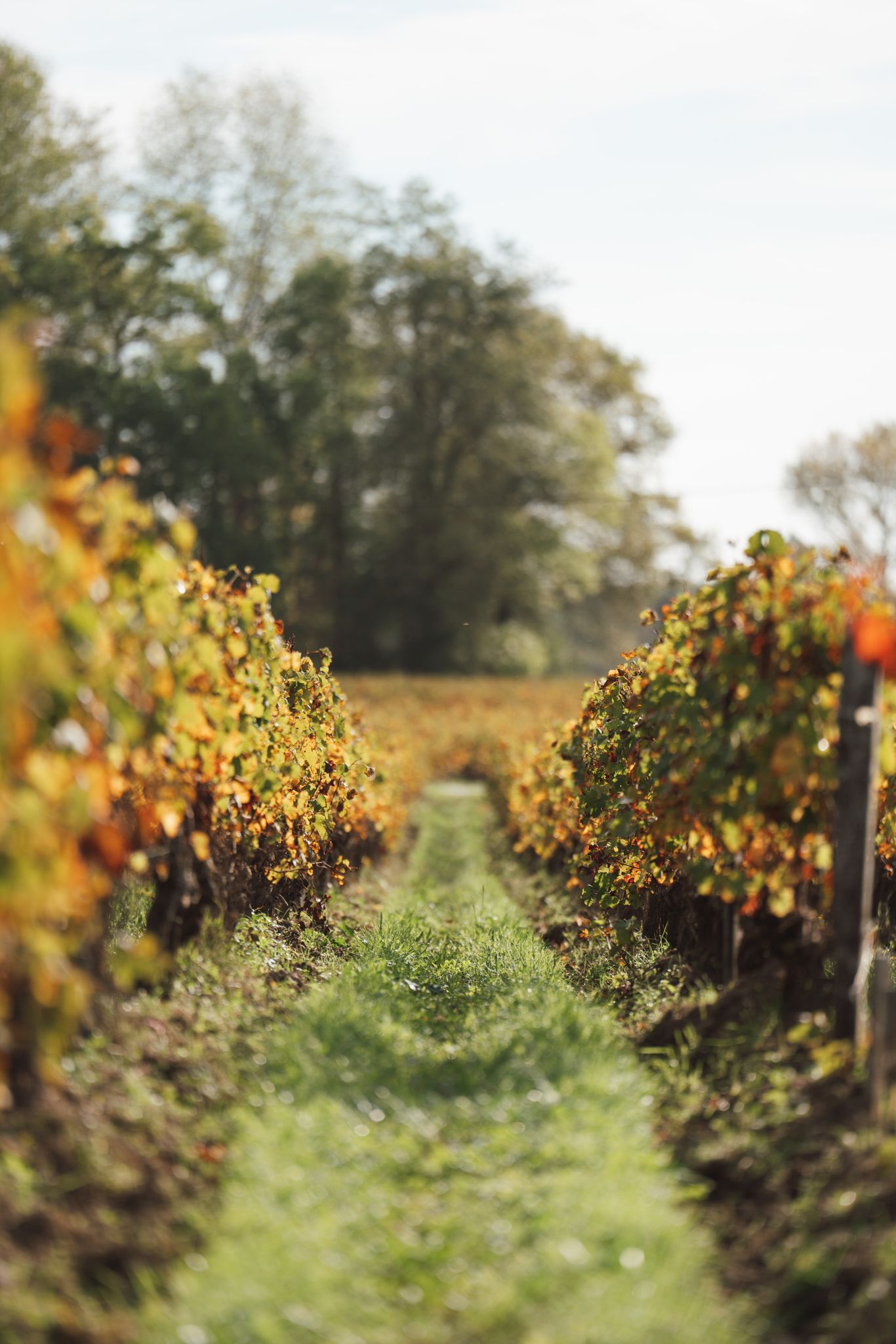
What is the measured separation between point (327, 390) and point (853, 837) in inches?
1447

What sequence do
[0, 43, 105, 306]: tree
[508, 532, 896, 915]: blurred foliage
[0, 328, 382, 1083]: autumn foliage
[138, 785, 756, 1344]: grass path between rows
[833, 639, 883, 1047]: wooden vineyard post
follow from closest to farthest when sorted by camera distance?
[138, 785, 756, 1344]: grass path between rows
[0, 328, 382, 1083]: autumn foliage
[833, 639, 883, 1047]: wooden vineyard post
[508, 532, 896, 915]: blurred foliage
[0, 43, 105, 306]: tree

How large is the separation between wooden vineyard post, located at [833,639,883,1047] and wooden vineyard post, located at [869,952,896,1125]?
1.66 ft

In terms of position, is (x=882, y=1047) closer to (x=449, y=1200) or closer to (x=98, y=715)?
(x=449, y=1200)

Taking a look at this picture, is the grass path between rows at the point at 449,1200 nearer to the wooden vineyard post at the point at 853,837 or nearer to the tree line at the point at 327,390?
the wooden vineyard post at the point at 853,837

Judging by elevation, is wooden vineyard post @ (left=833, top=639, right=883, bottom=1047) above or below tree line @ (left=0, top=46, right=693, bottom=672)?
below

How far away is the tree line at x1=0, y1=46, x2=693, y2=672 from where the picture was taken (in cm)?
3566

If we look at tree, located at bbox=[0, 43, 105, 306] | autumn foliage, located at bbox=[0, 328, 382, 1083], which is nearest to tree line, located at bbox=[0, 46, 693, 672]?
tree, located at bbox=[0, 43, 105, 306]

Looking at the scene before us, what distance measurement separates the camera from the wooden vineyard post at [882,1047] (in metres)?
3.89

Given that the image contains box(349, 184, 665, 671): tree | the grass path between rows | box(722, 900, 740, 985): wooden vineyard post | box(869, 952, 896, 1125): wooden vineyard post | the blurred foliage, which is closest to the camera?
the grass path between rows

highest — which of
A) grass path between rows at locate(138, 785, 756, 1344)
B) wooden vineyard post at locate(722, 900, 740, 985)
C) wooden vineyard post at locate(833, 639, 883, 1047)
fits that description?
wooden vineyard post at locate(833, 639, 883, 1047)

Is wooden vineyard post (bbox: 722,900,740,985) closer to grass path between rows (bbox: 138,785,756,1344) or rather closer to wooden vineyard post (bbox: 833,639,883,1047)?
grass path between rows (bbox: 138,785,756,1344)

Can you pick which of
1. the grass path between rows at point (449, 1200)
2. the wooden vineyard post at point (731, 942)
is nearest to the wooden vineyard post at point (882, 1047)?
the grass path between rows at point (449, 1200)

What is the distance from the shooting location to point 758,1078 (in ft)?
15.0

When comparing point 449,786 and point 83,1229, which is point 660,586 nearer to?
point 449,786
